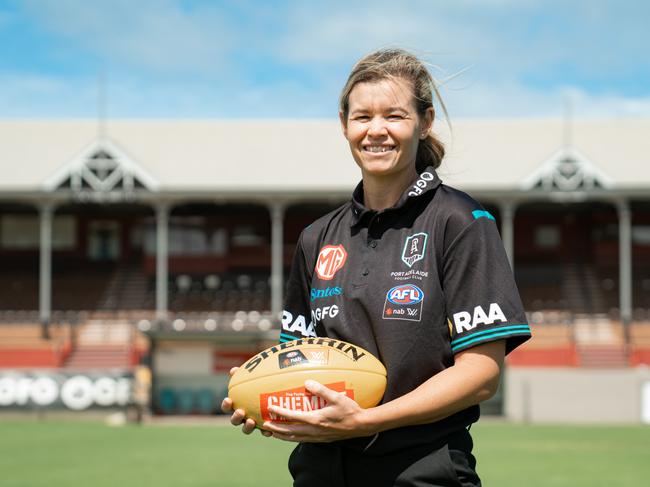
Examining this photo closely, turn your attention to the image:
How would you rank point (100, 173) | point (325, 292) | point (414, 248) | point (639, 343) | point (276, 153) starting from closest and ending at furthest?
point (414, 248) → point (325, 292) → point (639, 343) → point (100, 173) → point (276, 153)

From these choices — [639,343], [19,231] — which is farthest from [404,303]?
[19,231]

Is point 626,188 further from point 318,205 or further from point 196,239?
point 196,239

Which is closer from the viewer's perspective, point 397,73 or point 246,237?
point 397,73

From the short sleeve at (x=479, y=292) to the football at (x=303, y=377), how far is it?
29cm

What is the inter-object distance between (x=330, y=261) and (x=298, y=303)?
32 centimetres

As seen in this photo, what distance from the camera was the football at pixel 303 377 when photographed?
10.9 feet

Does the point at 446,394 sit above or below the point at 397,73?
below

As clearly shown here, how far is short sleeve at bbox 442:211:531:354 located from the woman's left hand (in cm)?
38

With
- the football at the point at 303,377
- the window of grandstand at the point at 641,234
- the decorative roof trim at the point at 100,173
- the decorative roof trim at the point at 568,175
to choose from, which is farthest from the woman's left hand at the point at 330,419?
the window of grandstand at the point at 641,234

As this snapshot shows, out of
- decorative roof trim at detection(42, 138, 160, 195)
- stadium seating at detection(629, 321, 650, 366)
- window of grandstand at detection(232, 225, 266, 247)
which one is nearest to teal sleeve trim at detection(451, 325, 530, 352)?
stadium seating at detection(629, 321, 650, 366)

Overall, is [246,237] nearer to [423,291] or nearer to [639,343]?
[639,343]

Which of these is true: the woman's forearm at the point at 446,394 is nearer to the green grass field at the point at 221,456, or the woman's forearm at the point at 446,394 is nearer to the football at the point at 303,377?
the football at the point at 303,377

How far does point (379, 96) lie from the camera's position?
11.2 ft

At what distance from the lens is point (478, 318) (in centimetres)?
323
